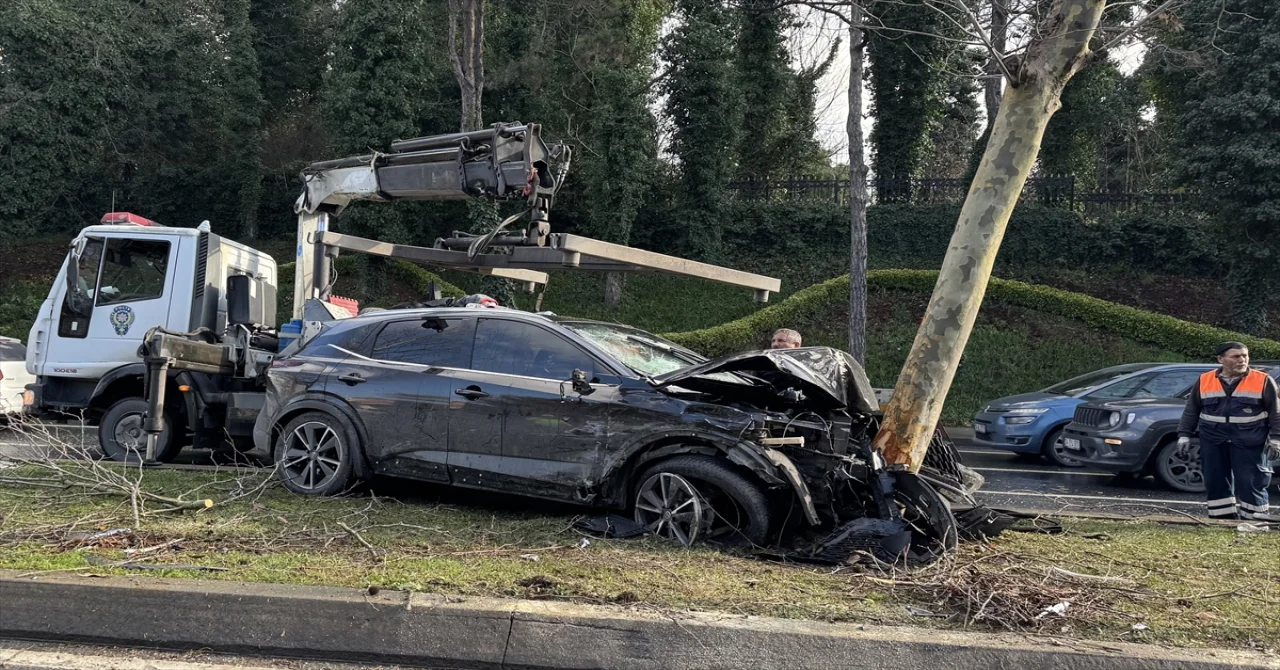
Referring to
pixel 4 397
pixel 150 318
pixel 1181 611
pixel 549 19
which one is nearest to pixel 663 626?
pixel 1181 611

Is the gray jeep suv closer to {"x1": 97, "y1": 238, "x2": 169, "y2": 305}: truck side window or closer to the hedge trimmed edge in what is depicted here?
the hedge trimmed edge

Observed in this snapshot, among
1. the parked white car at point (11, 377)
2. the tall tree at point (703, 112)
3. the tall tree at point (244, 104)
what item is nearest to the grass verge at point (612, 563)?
the parked white car at point (11, 377)

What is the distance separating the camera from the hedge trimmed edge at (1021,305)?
17812 millimetres

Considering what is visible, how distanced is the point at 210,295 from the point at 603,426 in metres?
5.44

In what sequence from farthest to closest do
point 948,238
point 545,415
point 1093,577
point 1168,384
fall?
point 948,238 < point 1168,384 < point 545,415 < point 1093,577

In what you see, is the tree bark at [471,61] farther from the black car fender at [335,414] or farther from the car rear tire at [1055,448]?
the black car fender at [335,414]

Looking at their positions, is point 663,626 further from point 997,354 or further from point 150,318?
point 997,354

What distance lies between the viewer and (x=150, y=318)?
9359 millimetres

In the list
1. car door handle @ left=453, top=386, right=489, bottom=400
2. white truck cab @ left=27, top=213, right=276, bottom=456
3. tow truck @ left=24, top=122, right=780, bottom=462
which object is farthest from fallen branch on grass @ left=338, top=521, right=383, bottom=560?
white truck cab @ left=27, top=213, right=276, bottom=456

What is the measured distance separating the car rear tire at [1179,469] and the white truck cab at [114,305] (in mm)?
10163

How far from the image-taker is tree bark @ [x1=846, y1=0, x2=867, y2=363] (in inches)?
670

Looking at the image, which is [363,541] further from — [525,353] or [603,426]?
[525,353]

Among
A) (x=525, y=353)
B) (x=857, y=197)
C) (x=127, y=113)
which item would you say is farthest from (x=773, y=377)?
(x=127, y=113)

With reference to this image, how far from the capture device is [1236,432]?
765cm
